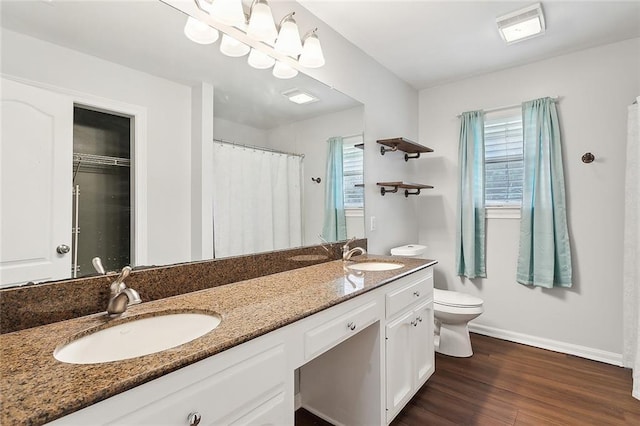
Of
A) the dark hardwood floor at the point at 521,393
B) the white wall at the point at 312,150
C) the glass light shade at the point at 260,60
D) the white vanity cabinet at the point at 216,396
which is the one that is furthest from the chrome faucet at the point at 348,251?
the glass light shade at the point at 260,60

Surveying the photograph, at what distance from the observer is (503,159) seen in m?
2.80

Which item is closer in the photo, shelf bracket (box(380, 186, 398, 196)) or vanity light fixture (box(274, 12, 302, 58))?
vanity light fixture (box(274, 12, 302, 58))

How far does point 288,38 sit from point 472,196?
7.08 feet

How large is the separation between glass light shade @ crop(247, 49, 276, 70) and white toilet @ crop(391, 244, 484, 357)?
6.86ft

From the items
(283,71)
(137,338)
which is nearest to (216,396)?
(137,338)

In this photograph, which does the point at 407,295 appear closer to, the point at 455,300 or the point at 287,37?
the point at 455,300

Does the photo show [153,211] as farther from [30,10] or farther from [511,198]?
[511,198]

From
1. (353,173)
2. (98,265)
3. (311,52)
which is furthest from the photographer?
(353,173)

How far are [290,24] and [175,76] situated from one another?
732 mm

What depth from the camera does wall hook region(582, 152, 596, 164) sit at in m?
2.39

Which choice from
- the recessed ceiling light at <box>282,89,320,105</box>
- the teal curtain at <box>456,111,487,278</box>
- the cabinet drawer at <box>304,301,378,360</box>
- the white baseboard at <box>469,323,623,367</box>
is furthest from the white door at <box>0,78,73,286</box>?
the white baseboard at <box>469,323,623,367</box>

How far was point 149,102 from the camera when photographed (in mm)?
1205

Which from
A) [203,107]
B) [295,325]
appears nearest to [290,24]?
[203,107]

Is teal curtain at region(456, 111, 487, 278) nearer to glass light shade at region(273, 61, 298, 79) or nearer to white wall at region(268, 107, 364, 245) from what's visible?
white wall at region(268, 107, 364, 245)
